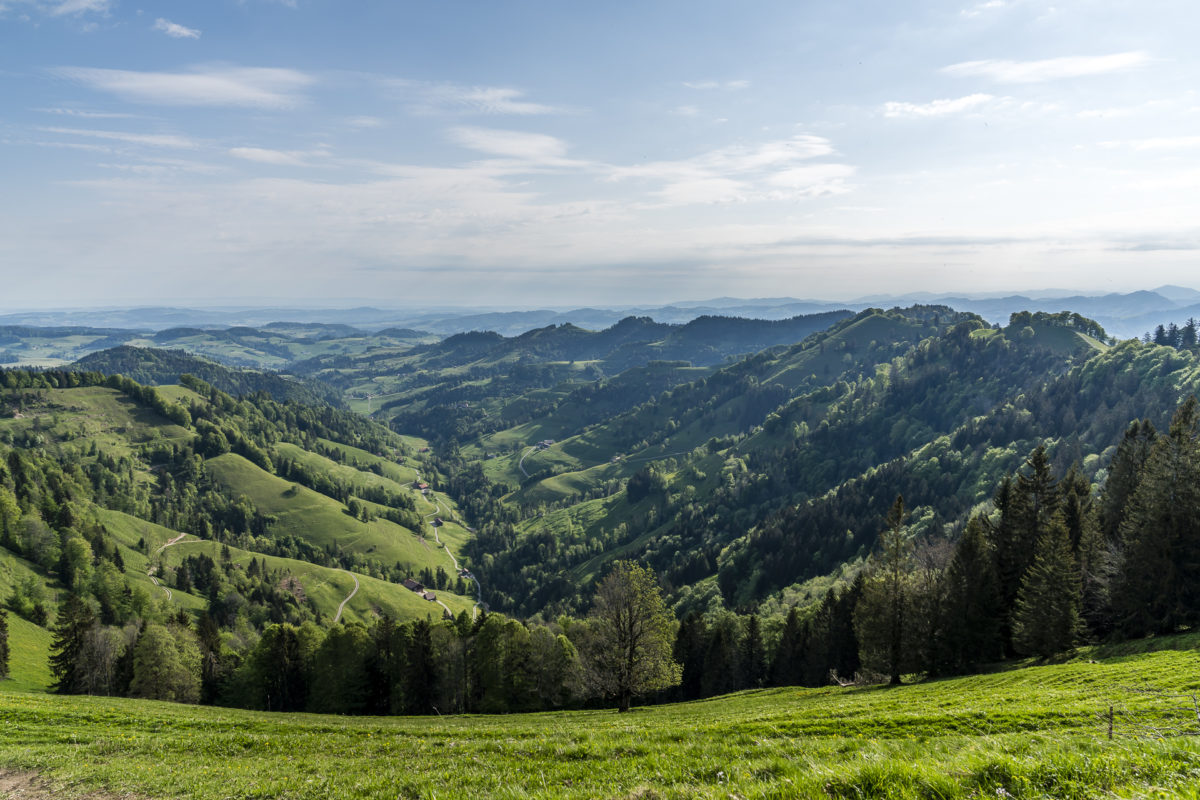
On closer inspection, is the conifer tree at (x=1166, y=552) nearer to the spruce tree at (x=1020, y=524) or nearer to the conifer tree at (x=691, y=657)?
the spruce tree at (x=1020, y=524)

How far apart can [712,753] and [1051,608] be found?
164 ft

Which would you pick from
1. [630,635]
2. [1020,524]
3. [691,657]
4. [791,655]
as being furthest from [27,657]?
[1020,524]

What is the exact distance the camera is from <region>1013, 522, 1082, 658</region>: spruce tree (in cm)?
4834

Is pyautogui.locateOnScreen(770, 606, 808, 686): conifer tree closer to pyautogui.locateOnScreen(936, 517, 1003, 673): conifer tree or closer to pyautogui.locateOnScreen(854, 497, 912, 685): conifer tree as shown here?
pyautogui.locateOnScreen(936, 517, 1003, 673): conifer tree

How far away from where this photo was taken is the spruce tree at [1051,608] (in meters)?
48.3

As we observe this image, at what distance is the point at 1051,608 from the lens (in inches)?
1924

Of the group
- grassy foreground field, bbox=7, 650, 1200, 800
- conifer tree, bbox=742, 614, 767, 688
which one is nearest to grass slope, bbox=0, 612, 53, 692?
grassy foreground field, bbox=7, 650, 1200, 800

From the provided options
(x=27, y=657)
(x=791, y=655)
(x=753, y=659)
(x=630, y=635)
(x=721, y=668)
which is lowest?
(x=721, y=668)

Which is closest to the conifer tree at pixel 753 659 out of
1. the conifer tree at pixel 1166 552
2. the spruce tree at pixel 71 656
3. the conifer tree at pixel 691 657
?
the conifer tree at pixel 691 657

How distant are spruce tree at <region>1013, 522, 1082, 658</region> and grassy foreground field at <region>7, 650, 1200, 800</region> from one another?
8392 mm

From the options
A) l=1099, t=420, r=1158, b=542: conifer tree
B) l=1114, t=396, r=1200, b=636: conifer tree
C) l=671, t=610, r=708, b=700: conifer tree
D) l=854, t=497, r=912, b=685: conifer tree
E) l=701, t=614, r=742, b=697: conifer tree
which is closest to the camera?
l=1114, t=396, r=1200, b=636: conifer tree

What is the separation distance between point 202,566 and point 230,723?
18868 centimetres

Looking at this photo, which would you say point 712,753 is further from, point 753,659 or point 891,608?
point 753,659

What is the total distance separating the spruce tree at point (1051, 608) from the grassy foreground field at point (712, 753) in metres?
8.39
